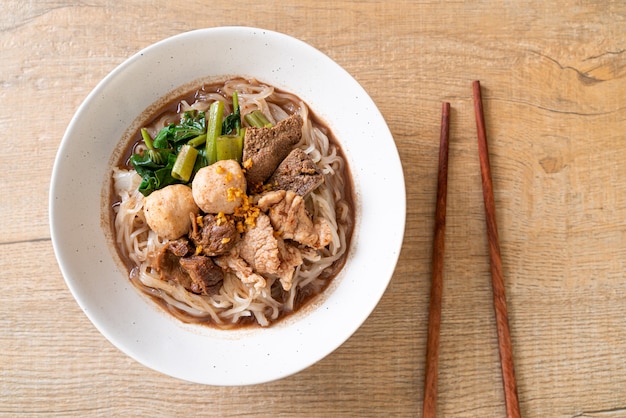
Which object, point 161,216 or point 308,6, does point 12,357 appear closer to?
point 161,216

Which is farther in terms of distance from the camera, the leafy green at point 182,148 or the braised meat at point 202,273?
the leafy green at point 182,148

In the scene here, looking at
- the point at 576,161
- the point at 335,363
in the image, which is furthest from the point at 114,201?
the point at 576,161

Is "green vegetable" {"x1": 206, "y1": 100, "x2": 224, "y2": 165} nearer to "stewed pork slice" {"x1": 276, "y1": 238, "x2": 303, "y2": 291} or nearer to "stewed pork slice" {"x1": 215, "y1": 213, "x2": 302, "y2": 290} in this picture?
"stewed pork slice" {"x1": 215, "y1": 213, "x2": 302, "y2": 290}

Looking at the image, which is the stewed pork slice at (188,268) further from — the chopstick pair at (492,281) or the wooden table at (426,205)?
the chopstick pair at (492,281)

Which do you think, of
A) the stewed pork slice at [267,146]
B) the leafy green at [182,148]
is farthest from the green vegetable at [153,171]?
the stewed pork slice at [267,146]

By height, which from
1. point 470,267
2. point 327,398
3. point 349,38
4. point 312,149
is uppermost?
point 349,38
